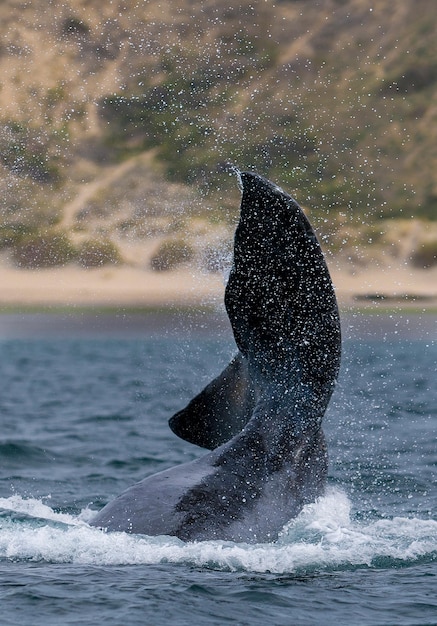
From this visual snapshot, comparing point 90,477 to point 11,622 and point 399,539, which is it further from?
point 11,622

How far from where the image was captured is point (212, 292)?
14.9 m

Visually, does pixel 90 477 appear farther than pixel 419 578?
Yes

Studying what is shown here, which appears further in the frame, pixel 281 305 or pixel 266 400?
pixel 266 400

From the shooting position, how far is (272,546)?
421 inches

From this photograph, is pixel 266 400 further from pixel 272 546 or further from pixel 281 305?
pixel 272 546

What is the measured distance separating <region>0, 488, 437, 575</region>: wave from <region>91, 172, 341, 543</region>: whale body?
0.13 m

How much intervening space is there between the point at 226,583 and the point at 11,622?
175 centimetres

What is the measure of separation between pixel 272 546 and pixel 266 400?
125 cm

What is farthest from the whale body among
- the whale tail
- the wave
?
the wave

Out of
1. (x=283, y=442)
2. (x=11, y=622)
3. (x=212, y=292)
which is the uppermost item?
(x=212, y=292)

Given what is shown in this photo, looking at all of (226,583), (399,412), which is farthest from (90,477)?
(399,412)

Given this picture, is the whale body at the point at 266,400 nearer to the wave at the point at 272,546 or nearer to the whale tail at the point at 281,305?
the whale tail at the point at 281,305

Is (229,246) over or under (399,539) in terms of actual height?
over

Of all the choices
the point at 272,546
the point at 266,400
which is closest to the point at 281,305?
the point at 266,400
